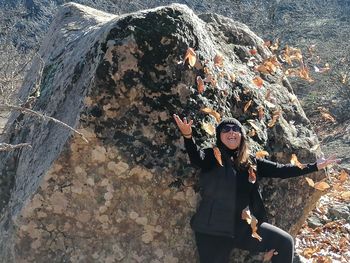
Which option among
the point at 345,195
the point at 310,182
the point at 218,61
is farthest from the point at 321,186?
the point at 345,195

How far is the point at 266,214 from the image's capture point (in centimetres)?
459

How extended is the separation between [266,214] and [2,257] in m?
2.20

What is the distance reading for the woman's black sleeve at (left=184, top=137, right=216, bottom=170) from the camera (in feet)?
13.2

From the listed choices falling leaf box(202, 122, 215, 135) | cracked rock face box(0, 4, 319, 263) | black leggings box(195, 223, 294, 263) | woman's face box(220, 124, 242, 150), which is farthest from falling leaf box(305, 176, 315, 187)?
woman's face box(220, 124, 242, 150)

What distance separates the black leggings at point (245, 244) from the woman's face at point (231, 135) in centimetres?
65

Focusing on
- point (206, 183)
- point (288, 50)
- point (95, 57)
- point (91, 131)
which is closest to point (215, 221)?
point (206, 183)

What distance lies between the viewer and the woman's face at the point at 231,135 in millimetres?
3971

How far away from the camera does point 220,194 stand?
12.9ft

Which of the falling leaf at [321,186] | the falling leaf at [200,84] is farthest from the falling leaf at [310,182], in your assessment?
the falling leaf at [200,84]

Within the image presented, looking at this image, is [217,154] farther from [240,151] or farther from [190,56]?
[190,56]

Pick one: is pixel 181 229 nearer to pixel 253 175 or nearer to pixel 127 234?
pixel 127 234

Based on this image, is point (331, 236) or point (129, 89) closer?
point (129, 89)

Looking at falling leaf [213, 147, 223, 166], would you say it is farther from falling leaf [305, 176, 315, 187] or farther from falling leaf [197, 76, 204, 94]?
falling leaf [305, 176, 315, 187]

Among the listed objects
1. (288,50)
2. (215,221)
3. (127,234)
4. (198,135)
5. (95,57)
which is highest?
(288,50)
